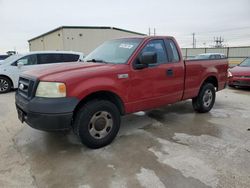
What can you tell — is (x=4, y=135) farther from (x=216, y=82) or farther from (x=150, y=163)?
(x=216, y=82)

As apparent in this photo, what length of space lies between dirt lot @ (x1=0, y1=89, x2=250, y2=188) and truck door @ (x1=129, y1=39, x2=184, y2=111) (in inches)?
24.8

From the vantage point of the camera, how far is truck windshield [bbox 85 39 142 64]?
13.3 ft

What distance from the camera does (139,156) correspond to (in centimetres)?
342

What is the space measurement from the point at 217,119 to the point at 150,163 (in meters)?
2.75

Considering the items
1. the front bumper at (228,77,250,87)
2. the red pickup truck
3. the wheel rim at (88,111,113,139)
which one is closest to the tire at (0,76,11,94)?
the red pickup truck

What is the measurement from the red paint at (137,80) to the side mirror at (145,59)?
10 cm

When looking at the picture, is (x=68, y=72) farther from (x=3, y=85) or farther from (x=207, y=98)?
(x=3, y=85)

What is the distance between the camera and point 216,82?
5.96 metres

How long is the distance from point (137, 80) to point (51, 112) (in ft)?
5.17

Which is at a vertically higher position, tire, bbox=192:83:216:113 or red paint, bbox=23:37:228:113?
red paint, bbox=23:37:228:113

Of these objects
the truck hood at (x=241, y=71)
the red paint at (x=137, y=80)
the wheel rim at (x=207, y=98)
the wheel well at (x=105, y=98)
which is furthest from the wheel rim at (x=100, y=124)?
the truck hood at (x=241, y=71)

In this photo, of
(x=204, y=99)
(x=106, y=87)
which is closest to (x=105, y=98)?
(x=106, y=87)

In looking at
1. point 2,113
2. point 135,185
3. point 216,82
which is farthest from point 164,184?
point 2,113

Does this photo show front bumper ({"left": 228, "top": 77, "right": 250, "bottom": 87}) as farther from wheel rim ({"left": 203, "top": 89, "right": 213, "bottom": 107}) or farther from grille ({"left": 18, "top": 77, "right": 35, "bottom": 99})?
grille ({"left": 18, "top": 77, "right": 35, "bottom": 99})
